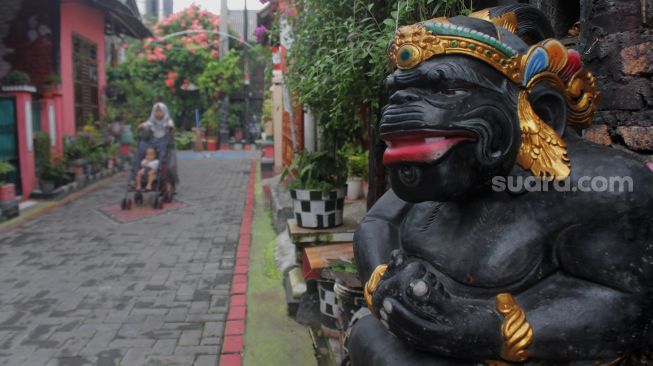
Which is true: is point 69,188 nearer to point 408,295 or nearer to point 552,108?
point 408,295

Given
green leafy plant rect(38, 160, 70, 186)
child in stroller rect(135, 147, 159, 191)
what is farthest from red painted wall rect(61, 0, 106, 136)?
child in stroller rect(135, 147, 159, 191)

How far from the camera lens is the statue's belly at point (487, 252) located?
141cm

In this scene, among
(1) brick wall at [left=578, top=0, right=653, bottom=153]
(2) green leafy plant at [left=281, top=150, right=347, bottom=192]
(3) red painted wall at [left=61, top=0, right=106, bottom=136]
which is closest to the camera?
(1) brick wall at [left=578, top=0, right=653, bottom=153]

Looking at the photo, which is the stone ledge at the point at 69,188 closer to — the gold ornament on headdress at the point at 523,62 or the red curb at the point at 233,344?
the red curb at the point at 233,344

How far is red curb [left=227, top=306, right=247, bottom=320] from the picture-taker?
4383 mm

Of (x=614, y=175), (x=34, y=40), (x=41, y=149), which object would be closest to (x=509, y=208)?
(x=614, y=175)

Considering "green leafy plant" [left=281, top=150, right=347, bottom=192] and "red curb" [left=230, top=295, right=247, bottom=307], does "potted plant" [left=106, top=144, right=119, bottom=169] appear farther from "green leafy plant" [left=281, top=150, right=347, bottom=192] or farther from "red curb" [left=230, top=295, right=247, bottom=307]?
"green leafy plant" [left=281, top=150, right=347, bottom=192]

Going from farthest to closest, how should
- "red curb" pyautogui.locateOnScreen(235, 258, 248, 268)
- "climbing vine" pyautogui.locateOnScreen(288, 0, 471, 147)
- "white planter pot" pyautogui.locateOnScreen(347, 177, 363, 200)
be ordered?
"white planter pot" pyautogui.locateOnScreen(347, 177, 363, 200) → "red curb" pyautogui.locateOnScreen(235, 258, 248, 268) → "climbing vine" pyautogui.locateOnScreen(288, 0, 471, 147)

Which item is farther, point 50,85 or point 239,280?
point 50,85

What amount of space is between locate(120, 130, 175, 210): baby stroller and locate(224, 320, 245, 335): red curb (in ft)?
17.8

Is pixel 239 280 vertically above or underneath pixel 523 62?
underneath

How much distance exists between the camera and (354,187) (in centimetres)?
668

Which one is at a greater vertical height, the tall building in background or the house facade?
the tall building in background

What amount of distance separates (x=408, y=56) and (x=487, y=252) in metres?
0.56
